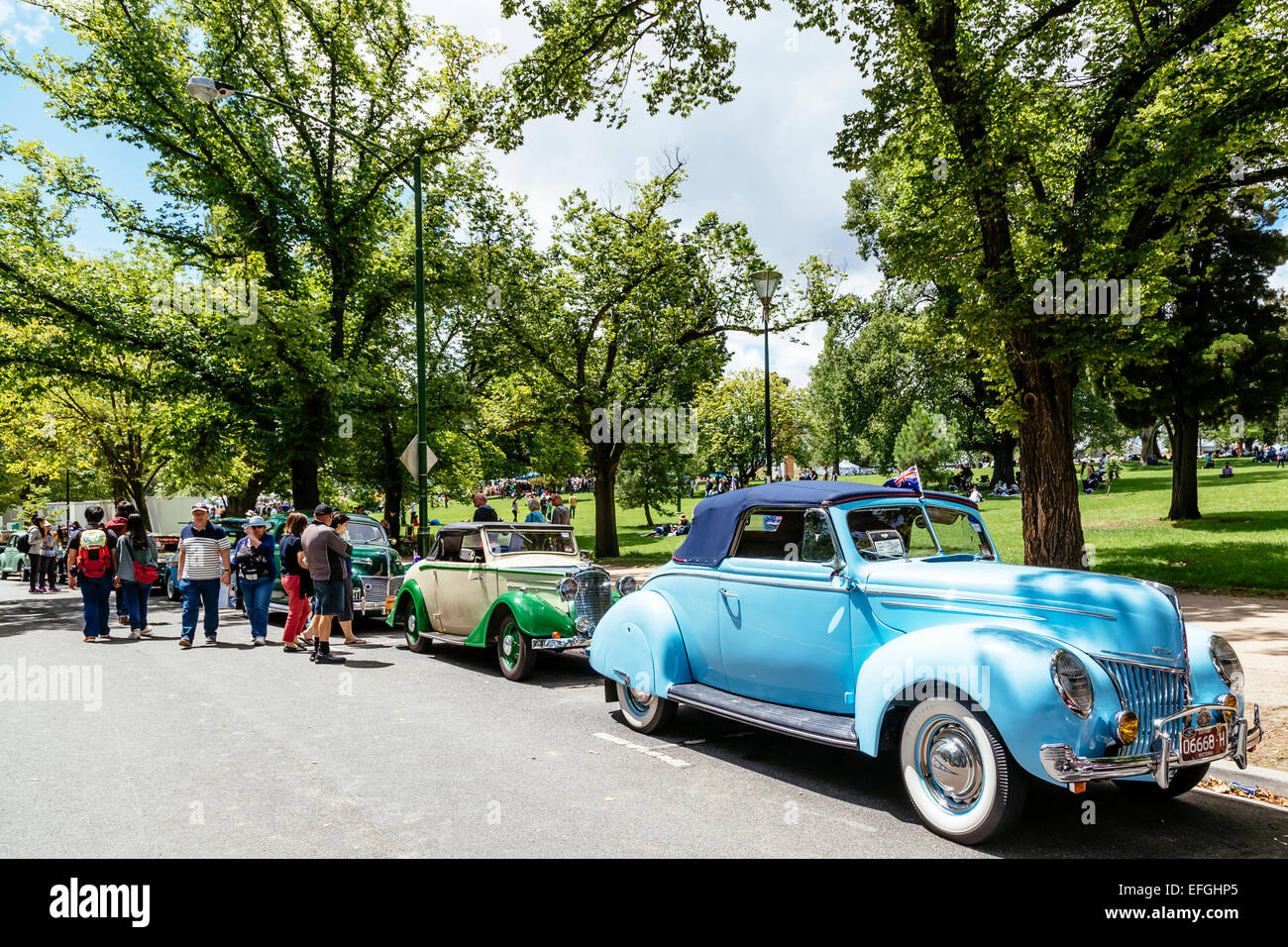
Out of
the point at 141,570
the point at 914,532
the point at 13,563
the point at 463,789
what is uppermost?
the point at 914,532

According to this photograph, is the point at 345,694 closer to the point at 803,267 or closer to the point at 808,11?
the point at 808,11

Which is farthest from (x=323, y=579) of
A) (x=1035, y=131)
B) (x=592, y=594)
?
(x=1035, y=131)

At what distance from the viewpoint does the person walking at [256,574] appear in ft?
39.5

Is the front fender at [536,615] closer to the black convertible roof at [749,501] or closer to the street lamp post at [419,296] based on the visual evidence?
the black convertible roof at [749,501]

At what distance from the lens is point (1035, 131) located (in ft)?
38.8

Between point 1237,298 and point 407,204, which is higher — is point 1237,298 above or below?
below

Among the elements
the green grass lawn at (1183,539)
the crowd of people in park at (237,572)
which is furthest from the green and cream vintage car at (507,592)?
the green grass lawn at (1183,539)

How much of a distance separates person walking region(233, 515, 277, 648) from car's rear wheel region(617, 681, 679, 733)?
788 cm

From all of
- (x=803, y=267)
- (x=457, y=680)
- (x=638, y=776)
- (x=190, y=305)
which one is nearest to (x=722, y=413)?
(x=803, y=267)

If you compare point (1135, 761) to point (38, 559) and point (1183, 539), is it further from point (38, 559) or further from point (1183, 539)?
point (38, 559)

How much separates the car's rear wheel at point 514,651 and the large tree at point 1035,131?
7.84m

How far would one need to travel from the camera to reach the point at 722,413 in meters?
46.9

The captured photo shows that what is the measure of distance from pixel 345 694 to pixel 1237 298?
2602 centimetres

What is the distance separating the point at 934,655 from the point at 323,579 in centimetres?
840
